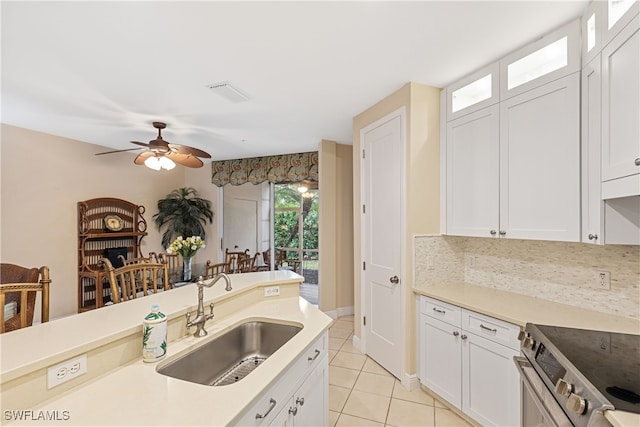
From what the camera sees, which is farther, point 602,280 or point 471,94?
point 471,94

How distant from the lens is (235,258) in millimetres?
5000

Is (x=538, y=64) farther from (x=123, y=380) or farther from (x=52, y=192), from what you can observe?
(x=52, y=192)

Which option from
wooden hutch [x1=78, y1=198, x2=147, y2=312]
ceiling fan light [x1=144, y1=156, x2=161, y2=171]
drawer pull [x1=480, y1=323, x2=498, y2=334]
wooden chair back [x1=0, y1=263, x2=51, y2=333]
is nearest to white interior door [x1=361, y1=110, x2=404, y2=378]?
drawer pull [x1=480, y1=323, x2=498, y2=334]

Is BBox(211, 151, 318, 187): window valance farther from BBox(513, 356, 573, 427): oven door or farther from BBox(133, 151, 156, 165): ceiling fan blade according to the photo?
BBox(513, 356, 573, 427): oven door

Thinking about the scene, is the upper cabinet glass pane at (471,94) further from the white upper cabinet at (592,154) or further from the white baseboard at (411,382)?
the white baseboard at (411,382)

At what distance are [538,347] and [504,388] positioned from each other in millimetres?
596

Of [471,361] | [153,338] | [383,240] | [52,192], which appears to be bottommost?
[471,361]

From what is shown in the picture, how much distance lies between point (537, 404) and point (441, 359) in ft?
3.15

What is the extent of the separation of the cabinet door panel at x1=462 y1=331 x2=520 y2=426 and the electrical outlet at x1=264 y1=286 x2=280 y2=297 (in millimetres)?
1395

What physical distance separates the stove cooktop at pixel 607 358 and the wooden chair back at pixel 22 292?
2.56m

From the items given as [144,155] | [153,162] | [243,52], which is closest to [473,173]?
[243,52]

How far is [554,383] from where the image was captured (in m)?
1.18

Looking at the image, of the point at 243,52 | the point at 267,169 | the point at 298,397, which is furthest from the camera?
the point at 267,169

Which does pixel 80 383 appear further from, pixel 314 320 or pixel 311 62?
pixel 311 62
